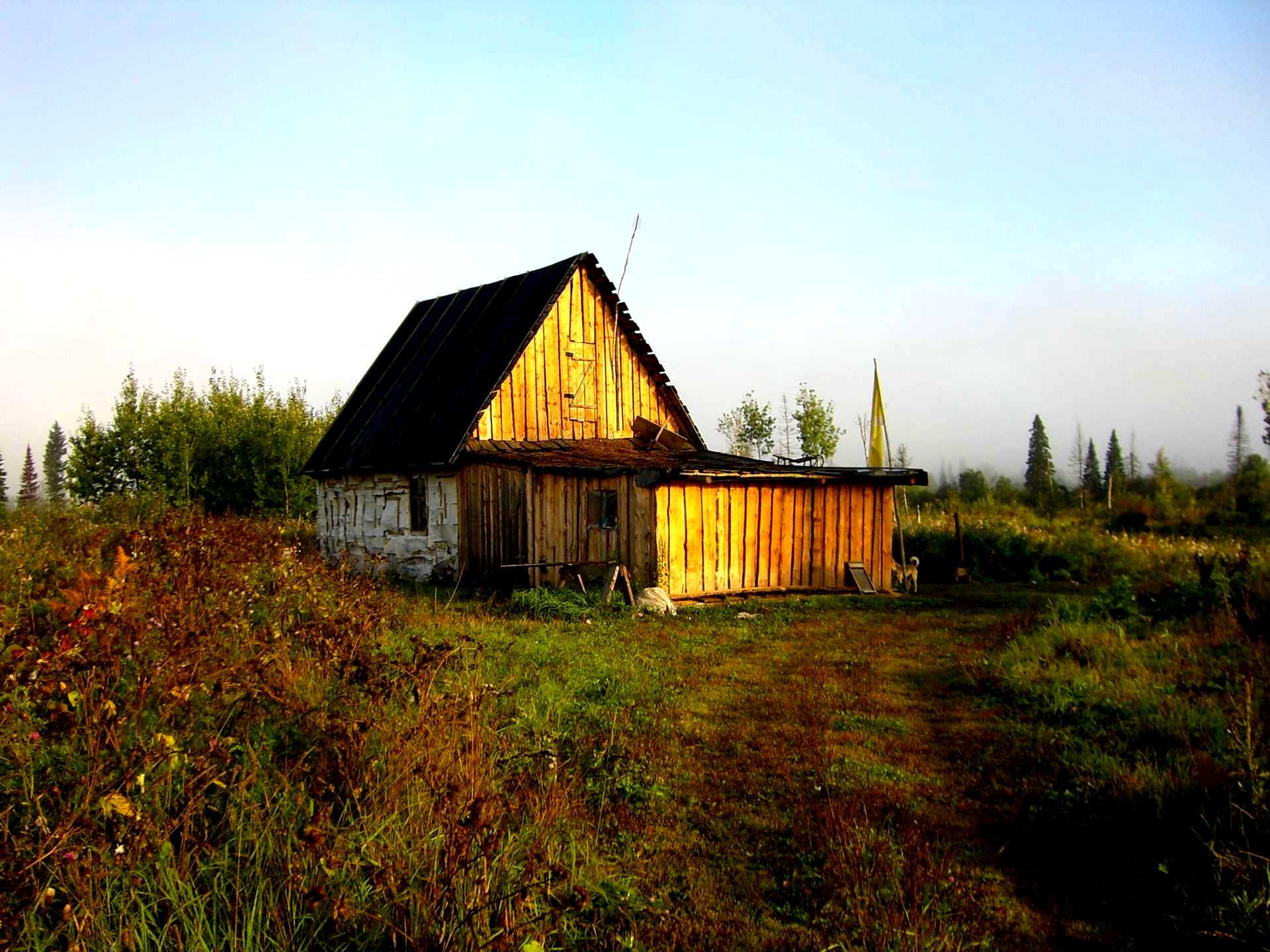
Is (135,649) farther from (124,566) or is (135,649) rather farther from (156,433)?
(156,433)

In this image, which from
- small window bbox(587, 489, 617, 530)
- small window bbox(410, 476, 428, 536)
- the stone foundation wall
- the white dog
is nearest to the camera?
small window bbox(587, 489, 617, 530)

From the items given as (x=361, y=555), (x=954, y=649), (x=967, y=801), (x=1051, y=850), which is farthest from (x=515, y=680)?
(x=361, y=555)

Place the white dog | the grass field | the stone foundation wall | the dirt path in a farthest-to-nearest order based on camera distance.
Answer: the stone foundation wall → the white dog → the dirt path → the grass field

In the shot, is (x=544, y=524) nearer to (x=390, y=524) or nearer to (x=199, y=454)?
(x=390, y=524)

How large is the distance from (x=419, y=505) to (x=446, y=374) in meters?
3.55

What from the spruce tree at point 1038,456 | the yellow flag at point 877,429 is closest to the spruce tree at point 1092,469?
the spruce tree at point 1038,456

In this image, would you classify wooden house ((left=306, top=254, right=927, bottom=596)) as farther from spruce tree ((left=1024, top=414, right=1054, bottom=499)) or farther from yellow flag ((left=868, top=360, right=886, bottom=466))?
spruce tree ((left=1024, top=414, right=1054, bottom=499))

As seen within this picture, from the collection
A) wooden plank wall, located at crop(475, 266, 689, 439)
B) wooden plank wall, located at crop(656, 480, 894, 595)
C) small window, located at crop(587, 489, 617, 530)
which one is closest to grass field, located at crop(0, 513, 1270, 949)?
wooden plank wall, located at crop(656, 480, 894, 595)

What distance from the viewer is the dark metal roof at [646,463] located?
52.1 feet

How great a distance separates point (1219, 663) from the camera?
8.06 metres

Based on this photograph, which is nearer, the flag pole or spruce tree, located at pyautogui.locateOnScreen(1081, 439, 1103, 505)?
the flag pole

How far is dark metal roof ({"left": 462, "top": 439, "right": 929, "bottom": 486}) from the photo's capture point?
15883 mm

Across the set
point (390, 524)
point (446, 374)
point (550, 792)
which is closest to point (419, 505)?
point (390, 524)

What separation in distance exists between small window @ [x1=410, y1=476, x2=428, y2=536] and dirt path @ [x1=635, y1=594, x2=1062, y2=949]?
40.1ft
